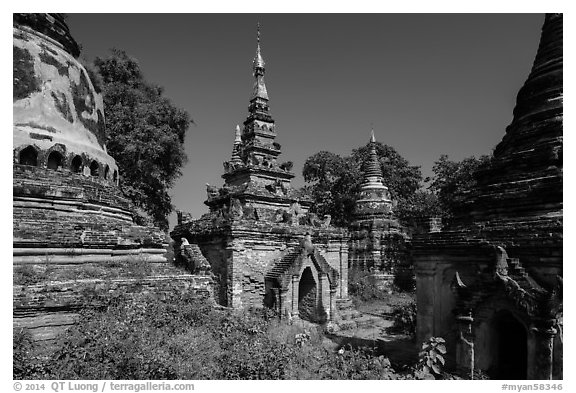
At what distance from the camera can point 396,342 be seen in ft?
47.4

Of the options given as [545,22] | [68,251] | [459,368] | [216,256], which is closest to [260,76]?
[216,256]

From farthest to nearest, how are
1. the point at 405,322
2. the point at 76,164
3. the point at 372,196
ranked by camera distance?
the point at 372,196 < the point at 405,322 < the point at 76,164

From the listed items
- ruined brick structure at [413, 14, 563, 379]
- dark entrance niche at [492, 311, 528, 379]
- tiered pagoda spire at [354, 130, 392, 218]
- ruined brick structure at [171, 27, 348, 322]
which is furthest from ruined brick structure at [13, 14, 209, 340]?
tiered pagoda spire at [354, 130, 392, 218]

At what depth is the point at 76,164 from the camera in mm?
11320

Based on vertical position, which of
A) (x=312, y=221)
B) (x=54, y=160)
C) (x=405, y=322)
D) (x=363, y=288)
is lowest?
(x=363, y=288)

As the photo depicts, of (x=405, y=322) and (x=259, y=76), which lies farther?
(x=259, y=76)

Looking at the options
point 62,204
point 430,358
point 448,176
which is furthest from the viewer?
point 448,176

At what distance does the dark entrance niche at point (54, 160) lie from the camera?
35.1 ft

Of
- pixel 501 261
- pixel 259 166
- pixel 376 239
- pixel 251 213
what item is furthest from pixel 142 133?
pixel 501 261

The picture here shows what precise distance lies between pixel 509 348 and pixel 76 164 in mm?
12147

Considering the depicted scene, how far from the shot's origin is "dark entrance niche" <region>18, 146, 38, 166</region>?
10266 mm

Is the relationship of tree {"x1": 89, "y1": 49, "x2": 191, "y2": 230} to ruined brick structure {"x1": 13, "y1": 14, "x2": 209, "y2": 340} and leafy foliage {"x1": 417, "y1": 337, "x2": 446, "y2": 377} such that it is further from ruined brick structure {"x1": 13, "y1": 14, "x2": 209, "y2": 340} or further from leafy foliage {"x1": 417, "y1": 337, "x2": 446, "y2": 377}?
leafy foliage {"x1": 417, "y1": 337, "x2": 446, "y2": 377}

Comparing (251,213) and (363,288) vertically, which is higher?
(251,213)

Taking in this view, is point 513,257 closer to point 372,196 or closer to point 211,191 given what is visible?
point 211,191
